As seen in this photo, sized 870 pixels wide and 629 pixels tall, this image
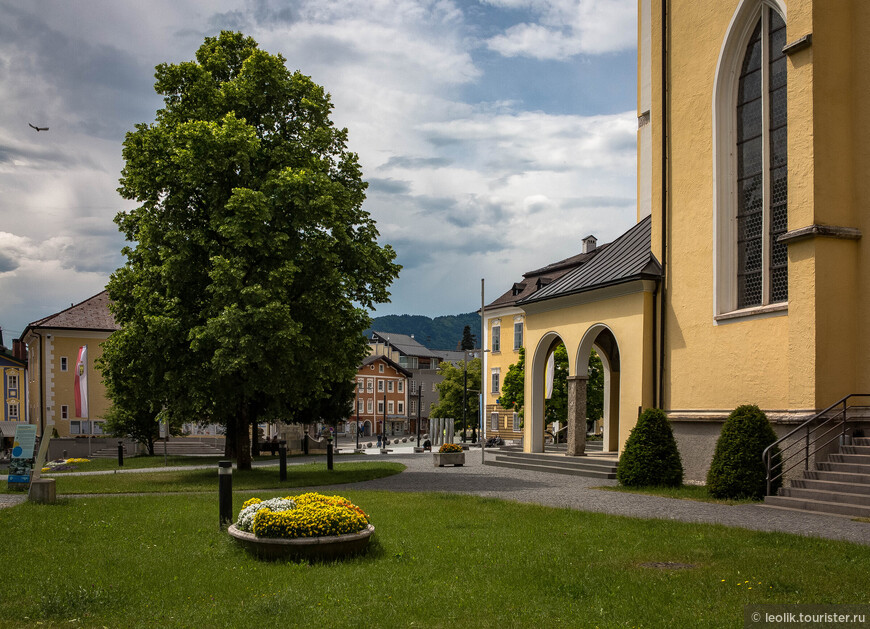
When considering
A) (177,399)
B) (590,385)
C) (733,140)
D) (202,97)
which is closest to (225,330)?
(177,399)

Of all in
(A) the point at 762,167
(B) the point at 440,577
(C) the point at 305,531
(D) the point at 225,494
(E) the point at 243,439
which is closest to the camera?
(B) the point at 440,577

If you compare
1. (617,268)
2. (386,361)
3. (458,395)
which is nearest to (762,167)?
(617,268)

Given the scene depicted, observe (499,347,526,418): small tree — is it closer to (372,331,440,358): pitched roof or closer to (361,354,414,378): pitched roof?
(361,354,414,378): pitched roof

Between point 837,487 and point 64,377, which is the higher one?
point 837,487

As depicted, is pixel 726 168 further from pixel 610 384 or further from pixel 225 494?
pixel 225 494

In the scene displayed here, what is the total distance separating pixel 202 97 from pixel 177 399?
9.51m

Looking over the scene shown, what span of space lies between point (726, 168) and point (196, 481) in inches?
706

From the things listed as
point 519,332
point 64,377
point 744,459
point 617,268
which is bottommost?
point 64,377

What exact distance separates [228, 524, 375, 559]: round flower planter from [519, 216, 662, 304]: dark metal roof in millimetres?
15253

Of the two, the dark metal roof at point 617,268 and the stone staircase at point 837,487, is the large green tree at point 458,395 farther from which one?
the stone staircase at point 837,487

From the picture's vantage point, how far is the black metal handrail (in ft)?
52.5

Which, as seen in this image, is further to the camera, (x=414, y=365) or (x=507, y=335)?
(x=414, y=365)

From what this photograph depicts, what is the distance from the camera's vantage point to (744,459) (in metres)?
16.4

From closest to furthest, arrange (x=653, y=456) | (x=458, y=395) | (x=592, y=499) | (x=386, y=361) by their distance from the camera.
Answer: (x=592, y=499)
(x=653, y=456)
(x=458, y=395)
(x=386, y=361)
